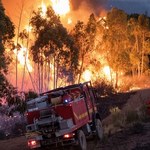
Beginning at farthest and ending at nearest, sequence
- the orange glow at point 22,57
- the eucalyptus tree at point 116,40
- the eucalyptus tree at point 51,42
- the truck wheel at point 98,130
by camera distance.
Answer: the eucalyptus tree at point 116,40, the orange glow at point 22,57, the eucalyptus tree at point 51,42, the truck wheel at point 98,130

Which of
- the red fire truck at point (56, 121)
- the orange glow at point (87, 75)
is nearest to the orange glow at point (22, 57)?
the orange glow at point (87, 75)

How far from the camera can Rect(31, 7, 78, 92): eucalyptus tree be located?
34.9 m

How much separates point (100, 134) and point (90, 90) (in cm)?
187

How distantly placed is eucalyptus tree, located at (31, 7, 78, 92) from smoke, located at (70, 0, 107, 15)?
17662mm

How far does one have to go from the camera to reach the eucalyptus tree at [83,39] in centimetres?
4406

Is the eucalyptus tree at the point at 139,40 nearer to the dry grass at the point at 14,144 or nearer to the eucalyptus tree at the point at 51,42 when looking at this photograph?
the eucalyptus tree at the point at 51,42

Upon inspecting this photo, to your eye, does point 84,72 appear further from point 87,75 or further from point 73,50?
point 73,50

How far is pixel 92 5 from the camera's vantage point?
60625 millimetres

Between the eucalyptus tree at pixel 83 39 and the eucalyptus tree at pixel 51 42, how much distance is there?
660cm

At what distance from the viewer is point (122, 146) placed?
16.6 m

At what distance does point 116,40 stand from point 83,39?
9.67m

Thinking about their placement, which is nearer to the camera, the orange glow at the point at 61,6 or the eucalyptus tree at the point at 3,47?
the eucalyptus tree at the point at 3,47

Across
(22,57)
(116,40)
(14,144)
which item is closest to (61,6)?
(116,40)

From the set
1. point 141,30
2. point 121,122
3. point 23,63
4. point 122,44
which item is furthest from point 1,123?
point 141,30
